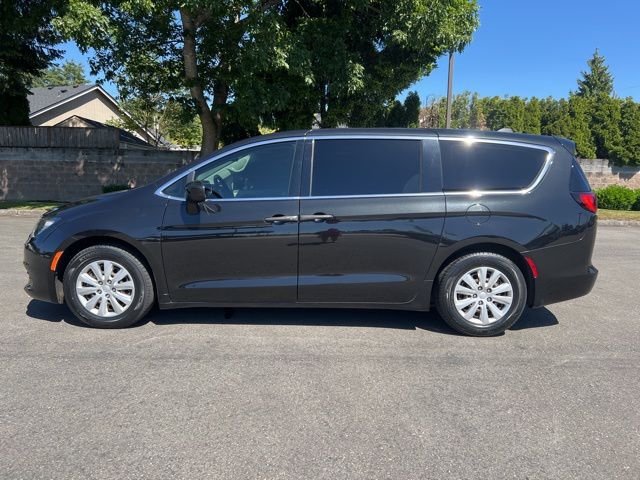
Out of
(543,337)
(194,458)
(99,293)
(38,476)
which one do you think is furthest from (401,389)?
(99,293)

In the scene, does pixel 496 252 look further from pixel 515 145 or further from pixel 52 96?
pixel 52 96

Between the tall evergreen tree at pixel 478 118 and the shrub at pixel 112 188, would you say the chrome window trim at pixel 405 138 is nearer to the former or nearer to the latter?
the shrub at pixel 112 188

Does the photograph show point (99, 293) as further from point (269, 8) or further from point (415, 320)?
point (269, 8)

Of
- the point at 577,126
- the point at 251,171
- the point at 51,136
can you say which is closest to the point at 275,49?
the point at 251,171

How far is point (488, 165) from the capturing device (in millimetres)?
4395

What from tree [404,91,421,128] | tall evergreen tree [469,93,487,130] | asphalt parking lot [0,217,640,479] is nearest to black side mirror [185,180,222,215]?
asphalt parking lot [0,217,640,479]

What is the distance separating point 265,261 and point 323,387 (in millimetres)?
1316

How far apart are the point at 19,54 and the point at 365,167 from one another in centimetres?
1588

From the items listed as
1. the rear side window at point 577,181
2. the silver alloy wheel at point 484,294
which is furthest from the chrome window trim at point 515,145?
the silver alloy wheel at point 484,294

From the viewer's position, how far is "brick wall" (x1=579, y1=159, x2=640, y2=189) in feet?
65.2

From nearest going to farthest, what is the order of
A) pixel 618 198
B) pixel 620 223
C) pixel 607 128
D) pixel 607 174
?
pixel 620 223
pixel 618 198
pixel 607 174
pixel 607 128

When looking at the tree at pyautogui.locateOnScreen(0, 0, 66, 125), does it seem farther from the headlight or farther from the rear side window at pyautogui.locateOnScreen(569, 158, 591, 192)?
the rear side window at pyautogui.locateOnScreen(569, 158, 591, 192)

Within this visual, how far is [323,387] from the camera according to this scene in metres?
3.37

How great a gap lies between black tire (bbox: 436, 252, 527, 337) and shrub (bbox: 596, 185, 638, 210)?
1463cm
